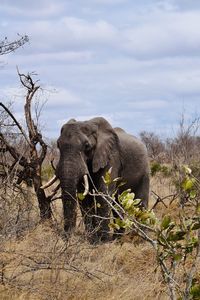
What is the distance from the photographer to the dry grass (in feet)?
21.9

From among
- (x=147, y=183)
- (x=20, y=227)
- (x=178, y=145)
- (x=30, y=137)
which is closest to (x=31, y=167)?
(x=30, y=137)

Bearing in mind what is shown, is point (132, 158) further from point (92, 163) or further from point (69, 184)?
point (69, 184)

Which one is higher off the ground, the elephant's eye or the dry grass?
the elephant's eye

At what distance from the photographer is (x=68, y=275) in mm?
7215

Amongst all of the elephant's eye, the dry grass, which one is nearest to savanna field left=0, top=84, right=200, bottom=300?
the dry grass

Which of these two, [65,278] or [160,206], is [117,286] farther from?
[160,206]

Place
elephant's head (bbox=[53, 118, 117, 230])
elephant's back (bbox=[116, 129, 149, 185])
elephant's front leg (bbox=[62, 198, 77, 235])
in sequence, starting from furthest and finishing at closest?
elephant's back (bbox=[116, 129, 149, 185]) → elephant's head (bbox=[53, 118, 117, 230]) → elephant's front leg (bbox=[62, 198, 77, 235])

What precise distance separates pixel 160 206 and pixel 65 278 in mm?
8665

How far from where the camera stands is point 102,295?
6.89m

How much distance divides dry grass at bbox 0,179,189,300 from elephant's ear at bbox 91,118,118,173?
8.81 feet

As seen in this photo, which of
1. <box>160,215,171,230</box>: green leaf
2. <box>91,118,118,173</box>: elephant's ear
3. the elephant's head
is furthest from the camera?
<box>91,118,118,173</box>: elephant's ear

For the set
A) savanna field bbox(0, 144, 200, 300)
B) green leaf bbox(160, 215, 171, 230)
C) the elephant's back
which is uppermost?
green leaf bbox(160, 215, 171, 230)

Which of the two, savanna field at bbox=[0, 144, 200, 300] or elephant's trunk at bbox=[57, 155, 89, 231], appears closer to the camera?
savanna field at bbox=[0, 144, 200, 300]

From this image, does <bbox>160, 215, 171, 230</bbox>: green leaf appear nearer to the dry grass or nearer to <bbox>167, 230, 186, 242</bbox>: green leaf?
<bbox>167, 230, 186, 242</bbox>: green leaf
